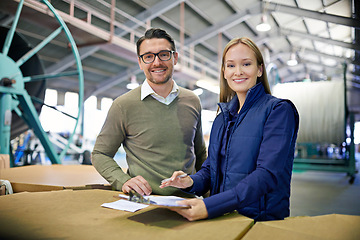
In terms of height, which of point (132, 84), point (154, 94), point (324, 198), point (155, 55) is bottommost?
point (324, 198)

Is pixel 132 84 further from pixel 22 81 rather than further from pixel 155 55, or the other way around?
pixel 155 55

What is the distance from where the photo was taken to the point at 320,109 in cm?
654

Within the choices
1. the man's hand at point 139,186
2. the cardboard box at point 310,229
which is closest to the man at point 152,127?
the man's hand at point 139,186

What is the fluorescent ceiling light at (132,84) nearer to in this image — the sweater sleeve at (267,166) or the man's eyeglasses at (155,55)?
the man's eyeglasses at (155,55)

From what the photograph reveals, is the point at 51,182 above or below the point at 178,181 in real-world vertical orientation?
below

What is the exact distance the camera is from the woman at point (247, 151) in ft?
2.98

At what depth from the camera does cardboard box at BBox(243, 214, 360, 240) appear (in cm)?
73

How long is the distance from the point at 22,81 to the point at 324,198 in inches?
190

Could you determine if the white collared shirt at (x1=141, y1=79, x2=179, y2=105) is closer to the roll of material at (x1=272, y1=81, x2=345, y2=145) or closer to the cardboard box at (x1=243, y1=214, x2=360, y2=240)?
the cardboard box at (x1=243, y1=214, x2=360, y2=240)

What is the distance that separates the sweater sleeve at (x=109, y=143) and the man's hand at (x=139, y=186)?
0.20 m

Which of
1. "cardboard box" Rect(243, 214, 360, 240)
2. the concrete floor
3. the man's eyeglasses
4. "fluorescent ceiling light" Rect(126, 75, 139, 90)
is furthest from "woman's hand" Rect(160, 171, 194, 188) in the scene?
"fluorescent ceiling light" Rect(126, 75, 139, 90)

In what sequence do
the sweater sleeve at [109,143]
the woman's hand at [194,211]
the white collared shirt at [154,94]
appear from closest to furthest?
the woman's hand at [194,211]
the sweater sleeve at [109,143]
the white collared shirt at [154,94]

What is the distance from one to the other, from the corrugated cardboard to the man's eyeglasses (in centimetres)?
83

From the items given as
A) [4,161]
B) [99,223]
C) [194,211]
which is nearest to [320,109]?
[4,161]
